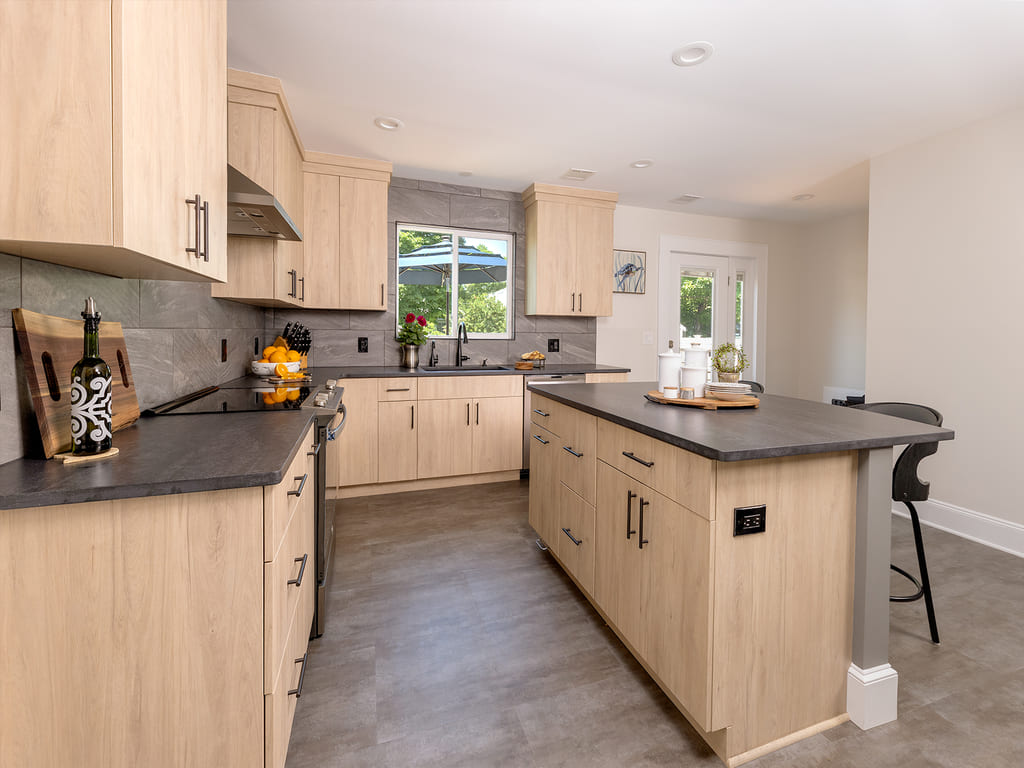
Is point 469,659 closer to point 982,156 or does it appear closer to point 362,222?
point 362,222

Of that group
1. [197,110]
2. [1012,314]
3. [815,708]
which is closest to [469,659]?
[815,708]

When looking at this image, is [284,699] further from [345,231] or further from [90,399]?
[345,231]

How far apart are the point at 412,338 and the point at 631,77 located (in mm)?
2390

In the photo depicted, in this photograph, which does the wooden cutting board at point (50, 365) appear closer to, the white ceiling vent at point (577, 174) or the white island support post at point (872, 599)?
the white island support post at point (872, 599)

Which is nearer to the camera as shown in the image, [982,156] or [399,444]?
[982,156]

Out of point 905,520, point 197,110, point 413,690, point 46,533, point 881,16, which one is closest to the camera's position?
point 46,533

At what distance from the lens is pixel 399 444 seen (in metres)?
3.69

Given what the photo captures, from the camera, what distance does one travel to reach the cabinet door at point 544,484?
248cm

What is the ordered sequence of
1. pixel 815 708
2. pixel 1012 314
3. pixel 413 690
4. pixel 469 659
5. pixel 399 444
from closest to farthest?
pixel 815 708 → pixel 413 690 → pixel 469 659 → pixel 1012 314 → pixel 399 444

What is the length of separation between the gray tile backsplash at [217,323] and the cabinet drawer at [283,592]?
2.11ft

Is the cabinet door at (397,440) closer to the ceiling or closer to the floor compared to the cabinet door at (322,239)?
closer to the floor

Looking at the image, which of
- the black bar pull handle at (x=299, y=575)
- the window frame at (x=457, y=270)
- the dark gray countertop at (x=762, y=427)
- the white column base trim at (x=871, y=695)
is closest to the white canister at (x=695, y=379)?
the dark gray countertop at (x=762, y=427)

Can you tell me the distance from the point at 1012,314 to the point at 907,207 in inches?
39.4

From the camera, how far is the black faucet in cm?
433
